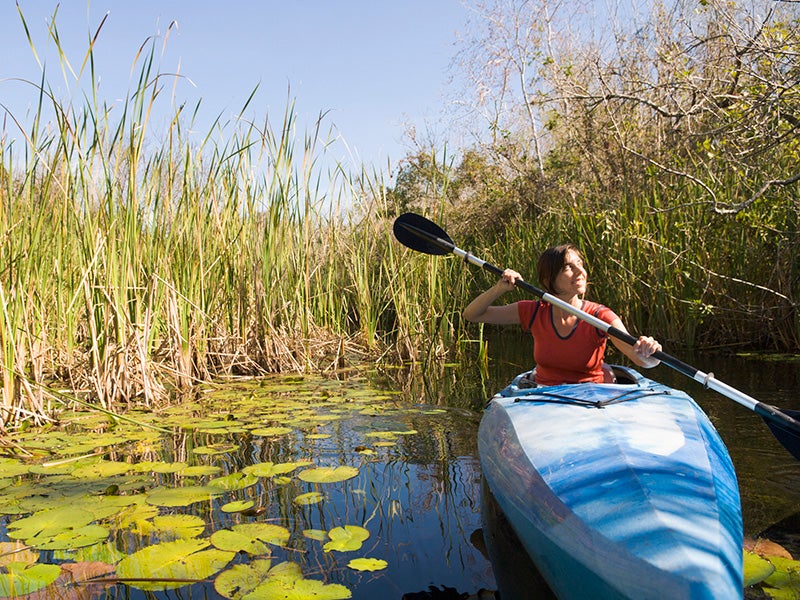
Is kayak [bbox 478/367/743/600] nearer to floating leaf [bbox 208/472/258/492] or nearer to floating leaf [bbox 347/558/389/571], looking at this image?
floating leaf [bbox 347/558/389/571]

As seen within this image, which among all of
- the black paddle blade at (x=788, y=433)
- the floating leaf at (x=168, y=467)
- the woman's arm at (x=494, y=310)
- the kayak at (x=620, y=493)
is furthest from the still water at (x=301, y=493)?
the woman's arm at (x=494, y=310)

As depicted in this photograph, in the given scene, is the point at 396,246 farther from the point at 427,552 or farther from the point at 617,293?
the point at 427,552

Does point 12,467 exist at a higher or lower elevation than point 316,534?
higher

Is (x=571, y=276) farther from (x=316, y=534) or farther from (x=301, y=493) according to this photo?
(x=316, y=534)

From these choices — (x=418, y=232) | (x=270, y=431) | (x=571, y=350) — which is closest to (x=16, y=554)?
(x=270, y=431)

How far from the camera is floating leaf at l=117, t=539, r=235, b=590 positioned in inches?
73.0

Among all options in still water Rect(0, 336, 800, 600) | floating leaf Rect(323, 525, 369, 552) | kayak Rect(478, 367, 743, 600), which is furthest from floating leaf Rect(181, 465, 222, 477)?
kayak Rect(478, 367, 743, 600)

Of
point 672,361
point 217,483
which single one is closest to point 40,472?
point 217,483

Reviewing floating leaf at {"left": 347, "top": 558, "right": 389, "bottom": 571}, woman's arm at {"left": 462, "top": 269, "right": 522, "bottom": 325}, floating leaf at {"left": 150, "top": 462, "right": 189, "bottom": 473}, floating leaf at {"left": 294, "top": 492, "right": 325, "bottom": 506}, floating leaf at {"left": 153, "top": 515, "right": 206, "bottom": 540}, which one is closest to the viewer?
floating leaf at {"left": 347, "top": 558, "right": 389, "bottom": 571}

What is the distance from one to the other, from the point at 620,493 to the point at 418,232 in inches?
109

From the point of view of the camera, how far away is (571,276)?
3.20m

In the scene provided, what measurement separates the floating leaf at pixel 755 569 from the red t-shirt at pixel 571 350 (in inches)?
47.2

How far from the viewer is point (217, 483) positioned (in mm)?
2719

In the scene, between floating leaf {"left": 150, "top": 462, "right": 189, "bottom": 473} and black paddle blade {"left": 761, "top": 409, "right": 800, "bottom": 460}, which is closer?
black paddle blade {"left": 761, "top": 409, "right": 800, "bottom": 460}
